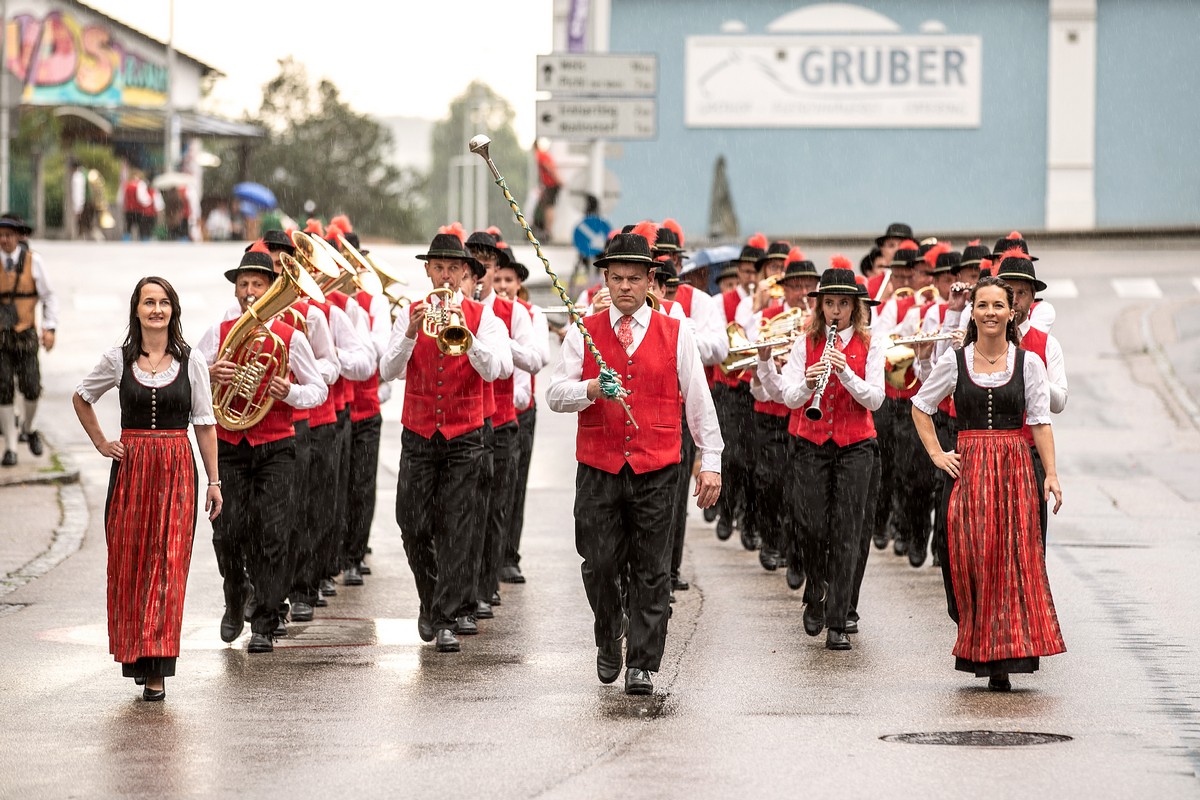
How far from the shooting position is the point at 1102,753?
7672mm

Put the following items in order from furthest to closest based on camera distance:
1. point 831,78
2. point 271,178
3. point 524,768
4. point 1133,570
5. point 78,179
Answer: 1. point 271,178
2. point 78,179
3. point 831,78
4. point 1133,570
5. point 524,768

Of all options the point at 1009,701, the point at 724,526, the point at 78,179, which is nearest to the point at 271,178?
the point at 78,179

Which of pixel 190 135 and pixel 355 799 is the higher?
pixel 190 135

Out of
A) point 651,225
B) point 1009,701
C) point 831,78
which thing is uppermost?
point 831,78

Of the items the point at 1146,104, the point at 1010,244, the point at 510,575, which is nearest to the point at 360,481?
the point at 510,575

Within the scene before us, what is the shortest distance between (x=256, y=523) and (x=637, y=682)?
8.03 ft

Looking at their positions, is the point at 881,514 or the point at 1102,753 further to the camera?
the point at 881,514

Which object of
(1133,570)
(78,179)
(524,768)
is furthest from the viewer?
(78,179)

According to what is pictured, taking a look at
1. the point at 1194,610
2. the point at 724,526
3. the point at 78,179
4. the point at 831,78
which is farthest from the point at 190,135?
the point at 1194,610

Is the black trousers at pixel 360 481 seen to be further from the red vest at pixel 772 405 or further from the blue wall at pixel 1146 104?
the blue wall at pixel 1146 104

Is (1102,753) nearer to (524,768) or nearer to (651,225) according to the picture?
(524,768)

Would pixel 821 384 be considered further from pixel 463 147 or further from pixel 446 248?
pixel 463 147

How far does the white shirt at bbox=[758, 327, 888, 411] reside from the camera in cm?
1055

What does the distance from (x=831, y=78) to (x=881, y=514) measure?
27798 millimetres
